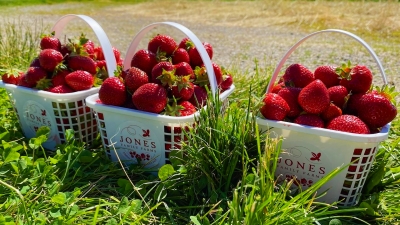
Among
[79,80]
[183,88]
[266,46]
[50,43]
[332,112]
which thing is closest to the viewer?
[332,112]

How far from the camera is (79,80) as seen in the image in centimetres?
181

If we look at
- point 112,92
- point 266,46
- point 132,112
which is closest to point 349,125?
point 132,112

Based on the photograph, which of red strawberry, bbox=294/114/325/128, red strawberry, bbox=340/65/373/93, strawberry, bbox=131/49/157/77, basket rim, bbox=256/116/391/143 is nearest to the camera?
basket rim, bbox=256/116/391/143

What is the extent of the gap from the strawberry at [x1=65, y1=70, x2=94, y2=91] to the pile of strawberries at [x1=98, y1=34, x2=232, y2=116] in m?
0.17

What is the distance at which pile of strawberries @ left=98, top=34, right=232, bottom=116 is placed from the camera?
156cm

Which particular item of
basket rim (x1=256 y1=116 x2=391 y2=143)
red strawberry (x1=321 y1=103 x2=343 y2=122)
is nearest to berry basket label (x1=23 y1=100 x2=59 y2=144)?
basket rim (x1=256 y1=116 x2=391 y2=143)

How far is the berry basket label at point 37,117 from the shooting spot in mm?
1860

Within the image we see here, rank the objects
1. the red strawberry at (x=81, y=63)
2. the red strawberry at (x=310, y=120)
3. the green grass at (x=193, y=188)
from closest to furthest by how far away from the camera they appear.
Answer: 1. the green grass at (x=193, y=188)
2. the red strawberry at (x=310, y=120)
3. the red strawberry at (x=81, y=63)

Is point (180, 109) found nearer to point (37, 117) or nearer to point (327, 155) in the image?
point (327, 155)

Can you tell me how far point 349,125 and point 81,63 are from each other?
128 cm

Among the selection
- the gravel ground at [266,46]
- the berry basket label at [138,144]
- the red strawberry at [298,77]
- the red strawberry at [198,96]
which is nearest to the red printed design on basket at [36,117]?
the berry basket label at [138,144]

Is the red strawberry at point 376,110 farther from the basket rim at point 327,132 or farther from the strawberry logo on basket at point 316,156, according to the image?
the strawberry logo on basket at point 316,156

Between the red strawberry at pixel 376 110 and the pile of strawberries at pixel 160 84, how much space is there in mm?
641

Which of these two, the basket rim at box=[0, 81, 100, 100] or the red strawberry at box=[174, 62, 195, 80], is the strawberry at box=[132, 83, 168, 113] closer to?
the red strawberry at box=[174, 62, 195, 80]
